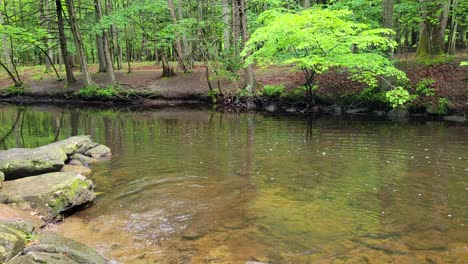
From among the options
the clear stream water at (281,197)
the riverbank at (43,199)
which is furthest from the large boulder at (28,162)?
the clear stream water at (281,197)

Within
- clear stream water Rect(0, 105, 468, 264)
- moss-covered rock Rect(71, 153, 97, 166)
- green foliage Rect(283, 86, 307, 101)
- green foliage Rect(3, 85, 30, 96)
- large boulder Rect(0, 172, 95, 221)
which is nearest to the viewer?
clear stream water Rect(0, 105, 468, 264)

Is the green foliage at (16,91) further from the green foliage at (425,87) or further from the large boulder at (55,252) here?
the large boulder at (55,252)

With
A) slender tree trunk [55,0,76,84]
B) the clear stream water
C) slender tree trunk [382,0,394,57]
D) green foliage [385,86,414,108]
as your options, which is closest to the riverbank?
the clear stream water

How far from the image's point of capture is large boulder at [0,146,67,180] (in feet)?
26.8

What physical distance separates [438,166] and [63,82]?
27.6 m

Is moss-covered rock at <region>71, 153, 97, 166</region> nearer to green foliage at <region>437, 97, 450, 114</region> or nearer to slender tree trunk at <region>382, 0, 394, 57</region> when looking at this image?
slender tree trunk at <region>382, 0, 394, 57</region>

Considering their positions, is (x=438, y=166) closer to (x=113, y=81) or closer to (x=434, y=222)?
(x=434, y=222)

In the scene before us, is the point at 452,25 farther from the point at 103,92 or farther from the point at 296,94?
the point at 103,92

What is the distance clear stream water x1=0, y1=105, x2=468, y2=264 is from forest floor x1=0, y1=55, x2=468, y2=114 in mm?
4364

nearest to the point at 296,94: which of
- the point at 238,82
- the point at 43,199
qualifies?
the point at 238,82

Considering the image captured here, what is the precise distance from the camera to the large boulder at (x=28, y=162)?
816 centimetres

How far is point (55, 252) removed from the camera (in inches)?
170

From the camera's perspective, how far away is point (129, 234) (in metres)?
6.02

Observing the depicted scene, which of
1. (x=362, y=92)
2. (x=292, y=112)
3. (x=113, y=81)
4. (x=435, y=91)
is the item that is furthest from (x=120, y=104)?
(x=435, y=91)
